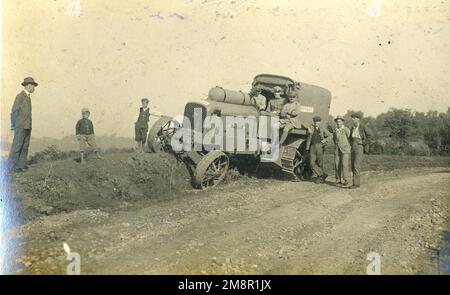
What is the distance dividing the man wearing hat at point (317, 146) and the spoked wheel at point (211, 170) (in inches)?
102

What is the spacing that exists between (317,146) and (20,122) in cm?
726

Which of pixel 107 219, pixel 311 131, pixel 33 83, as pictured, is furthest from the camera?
pixel 311 131

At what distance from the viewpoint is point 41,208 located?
284 inches

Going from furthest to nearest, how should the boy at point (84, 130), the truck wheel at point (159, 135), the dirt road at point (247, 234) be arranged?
→ 1. the truck wheel at point (159, 135)
2. the boy at point (84, 130)
3. the dirt road at point (247, 234)

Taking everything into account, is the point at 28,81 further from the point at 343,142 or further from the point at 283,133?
the point at 343,142

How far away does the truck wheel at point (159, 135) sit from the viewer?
1109 centimetres

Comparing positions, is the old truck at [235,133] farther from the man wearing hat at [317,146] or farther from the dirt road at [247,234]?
the dirt road at [247,234]

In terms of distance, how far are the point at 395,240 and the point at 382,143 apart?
17575mm

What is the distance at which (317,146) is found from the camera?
1151 cm

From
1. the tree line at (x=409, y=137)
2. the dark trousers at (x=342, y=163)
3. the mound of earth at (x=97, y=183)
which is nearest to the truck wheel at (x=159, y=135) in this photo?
the mound of earth at (x=97, y=183)

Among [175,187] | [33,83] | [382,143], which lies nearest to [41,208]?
[33,83]
